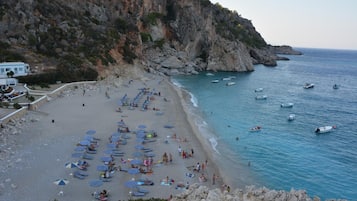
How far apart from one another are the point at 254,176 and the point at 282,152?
6.82m

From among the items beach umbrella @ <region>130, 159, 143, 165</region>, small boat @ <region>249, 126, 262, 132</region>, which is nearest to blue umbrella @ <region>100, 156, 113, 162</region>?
beach umbrella @ <region>130, 159, 143, 165</region>

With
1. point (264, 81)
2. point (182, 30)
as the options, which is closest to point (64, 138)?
point (264, 81)

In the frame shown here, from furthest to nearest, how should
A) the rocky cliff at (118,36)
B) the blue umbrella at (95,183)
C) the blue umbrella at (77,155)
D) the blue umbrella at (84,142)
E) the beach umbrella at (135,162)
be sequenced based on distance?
1. the rocky cliff at (118,36)
2. the blue umbrella at (84,142)
3. the blue umbrella at (77,155)
4. the beach umbrella at (135,162)
5. the blue umbrella at (95,183)

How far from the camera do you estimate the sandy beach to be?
60.3 feet

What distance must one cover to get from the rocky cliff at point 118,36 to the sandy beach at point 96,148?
1330 cm

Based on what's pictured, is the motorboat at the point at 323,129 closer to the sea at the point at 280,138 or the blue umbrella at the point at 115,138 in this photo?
the sea at the point at 280,138

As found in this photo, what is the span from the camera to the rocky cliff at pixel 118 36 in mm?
51594

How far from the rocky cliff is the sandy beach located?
523 inches

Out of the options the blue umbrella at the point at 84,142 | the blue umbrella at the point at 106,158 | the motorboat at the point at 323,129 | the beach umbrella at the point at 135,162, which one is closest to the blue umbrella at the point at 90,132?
the blue umbrella at the point at 84,142

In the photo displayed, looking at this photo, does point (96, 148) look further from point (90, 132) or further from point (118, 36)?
point (118, 36)

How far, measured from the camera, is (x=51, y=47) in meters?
52.7

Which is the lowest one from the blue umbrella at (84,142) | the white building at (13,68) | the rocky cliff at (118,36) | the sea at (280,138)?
the sea at (280,138)

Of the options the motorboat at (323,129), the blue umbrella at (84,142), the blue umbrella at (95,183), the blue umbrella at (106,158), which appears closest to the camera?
the blue umbrella at (95,183)

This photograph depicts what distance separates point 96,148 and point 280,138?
62.5 ft
